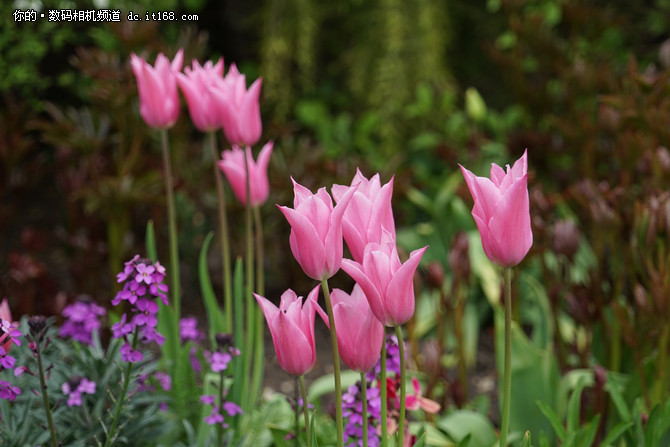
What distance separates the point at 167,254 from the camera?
337cm

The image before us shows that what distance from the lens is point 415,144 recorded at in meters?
4.17

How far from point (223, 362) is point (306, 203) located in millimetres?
574

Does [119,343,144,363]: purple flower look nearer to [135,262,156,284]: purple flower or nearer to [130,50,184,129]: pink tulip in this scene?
[135,262,156,284]: purple flower

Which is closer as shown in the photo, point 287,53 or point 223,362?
point 223,362

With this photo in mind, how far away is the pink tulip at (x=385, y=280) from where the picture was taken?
3.19ft

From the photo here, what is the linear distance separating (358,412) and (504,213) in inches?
23.3

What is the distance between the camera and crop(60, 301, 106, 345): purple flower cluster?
5.83 ft

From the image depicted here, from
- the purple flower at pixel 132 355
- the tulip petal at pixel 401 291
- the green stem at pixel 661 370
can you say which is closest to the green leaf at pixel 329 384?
the green stem at pixel 661 370

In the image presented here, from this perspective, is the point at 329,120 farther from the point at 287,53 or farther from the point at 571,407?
the point at 571,407

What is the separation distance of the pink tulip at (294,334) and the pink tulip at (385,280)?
8 centimetres

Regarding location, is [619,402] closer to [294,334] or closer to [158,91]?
[294,334]

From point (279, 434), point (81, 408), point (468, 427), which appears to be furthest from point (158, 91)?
point (468, 427)

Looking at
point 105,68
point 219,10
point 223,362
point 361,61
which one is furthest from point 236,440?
point 219,10

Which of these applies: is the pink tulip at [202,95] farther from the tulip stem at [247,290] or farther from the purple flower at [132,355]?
the purple flower at [132,355]
